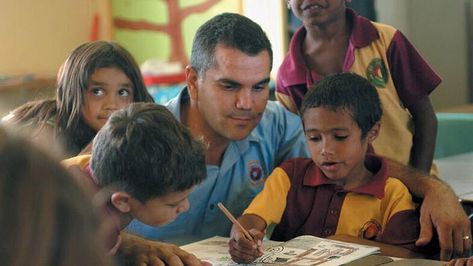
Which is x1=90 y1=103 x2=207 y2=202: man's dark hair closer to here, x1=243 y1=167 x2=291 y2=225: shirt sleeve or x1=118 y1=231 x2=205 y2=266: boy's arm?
x1=118 y1=231 x2=205 y2=266: boy's arm

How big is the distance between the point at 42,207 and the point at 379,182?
1.69 meters

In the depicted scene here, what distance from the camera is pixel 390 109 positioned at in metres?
2.46

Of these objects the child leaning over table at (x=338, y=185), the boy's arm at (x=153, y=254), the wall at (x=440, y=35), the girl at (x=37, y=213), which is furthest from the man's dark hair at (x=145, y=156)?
the wall at (x=440, y=35)

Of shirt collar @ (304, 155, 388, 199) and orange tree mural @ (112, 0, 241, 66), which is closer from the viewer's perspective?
shirt collar @ (304, 155, 388, 199)

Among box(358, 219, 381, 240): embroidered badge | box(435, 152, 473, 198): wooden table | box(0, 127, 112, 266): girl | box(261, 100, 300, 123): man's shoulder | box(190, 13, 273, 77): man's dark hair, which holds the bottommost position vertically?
box(435, 152, 473, 198): wooden table

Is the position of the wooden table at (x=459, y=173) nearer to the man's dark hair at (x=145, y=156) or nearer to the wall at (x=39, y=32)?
the man's dark hair at (x=145, y=156)

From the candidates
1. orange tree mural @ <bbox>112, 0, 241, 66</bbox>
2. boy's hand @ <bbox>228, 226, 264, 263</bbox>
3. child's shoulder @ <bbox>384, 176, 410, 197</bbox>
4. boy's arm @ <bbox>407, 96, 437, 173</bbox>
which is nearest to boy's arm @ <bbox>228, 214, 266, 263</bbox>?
boy's hand @ <bbox>228, 226, 264, 263</bbox>

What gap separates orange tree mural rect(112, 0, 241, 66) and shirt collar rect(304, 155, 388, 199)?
3.75 m

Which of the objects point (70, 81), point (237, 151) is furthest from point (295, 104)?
point (70, 81)

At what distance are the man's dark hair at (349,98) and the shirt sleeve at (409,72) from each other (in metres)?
0.25

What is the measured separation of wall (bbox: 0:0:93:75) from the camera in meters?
5.20

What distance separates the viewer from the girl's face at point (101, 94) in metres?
2.36

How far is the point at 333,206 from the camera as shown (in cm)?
211

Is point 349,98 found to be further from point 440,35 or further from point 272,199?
point 440,35
